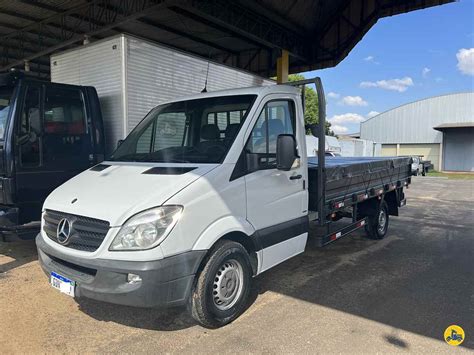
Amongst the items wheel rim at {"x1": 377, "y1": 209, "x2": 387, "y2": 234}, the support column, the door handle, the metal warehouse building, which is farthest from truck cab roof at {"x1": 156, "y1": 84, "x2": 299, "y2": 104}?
the metal warehouse building

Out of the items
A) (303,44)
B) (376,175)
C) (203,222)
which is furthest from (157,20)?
(203,222)

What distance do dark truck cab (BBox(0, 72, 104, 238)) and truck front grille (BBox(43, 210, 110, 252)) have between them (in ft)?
5.67

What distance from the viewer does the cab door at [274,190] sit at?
381cm

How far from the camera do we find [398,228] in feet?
26.9

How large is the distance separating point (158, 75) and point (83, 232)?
12.4 ft

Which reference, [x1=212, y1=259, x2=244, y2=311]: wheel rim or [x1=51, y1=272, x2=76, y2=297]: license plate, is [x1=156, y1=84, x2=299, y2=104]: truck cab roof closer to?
[x1=212, y1=259, x2=244, y2=311]: wheel rim

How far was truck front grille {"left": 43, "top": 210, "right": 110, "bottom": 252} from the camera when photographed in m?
3.10

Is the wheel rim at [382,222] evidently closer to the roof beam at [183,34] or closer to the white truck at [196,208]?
the white truck at [196,208]

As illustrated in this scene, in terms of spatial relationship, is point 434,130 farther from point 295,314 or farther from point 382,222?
point 295,314

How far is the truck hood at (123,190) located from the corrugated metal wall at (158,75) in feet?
7.69

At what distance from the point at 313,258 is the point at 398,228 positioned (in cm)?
334

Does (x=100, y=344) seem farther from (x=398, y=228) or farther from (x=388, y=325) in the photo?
(x=398, y=228)

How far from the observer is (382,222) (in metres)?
7.05

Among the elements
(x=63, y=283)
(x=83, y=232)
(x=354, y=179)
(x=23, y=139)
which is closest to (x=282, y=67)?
(x=354, y=179)
